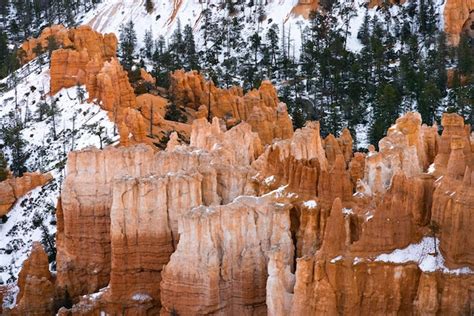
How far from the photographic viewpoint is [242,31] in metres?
105

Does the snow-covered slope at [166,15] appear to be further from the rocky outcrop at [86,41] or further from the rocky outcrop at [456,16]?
the rocky outcrop at [86,41]

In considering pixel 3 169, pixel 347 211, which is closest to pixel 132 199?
pixel 347 211

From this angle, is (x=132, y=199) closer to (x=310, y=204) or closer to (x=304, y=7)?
(x=310, y=204)

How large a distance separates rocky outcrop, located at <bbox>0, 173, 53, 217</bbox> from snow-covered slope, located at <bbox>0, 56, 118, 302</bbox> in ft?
1.35

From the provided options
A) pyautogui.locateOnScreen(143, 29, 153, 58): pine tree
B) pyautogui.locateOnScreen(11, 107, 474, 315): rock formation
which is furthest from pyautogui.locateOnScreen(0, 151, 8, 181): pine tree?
pyautogui.locateOnScreen(143, 29, 153, 58): pine tree

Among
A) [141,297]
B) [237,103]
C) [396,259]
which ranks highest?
[237,103]

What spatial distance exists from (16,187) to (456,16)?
191 feet

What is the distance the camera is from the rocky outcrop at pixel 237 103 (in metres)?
52.7

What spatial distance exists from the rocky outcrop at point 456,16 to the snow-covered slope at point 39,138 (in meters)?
45.9

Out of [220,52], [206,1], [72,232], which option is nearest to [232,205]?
[72,232]

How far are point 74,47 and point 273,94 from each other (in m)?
20.1

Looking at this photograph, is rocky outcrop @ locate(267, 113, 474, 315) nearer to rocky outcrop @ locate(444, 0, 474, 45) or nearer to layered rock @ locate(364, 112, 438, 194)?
layered rock @ locate(364, 112, 438, 194)

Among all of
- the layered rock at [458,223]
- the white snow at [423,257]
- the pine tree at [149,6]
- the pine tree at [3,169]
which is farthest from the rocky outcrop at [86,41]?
the layered rock at [458,223]

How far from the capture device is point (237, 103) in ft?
205
